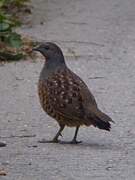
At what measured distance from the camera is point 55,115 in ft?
28.0

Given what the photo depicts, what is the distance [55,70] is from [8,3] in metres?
6.68

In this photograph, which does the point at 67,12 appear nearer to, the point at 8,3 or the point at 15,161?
the point at 8,3

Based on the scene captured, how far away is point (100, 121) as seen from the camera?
8.29 m

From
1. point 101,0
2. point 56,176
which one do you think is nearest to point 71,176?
point 56,176

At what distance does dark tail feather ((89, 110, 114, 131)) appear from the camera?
8234 mm

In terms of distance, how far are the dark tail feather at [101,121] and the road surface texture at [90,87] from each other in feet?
0.57

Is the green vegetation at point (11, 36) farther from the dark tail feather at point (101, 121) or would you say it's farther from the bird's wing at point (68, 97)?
the dark tail feather at point (101, 121)

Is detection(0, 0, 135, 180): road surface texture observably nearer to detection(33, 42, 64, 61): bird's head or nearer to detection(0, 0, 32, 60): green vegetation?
detection(0, 0, 32, 60): green vegetation

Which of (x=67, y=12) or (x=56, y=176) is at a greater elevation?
(x=56, y=176)

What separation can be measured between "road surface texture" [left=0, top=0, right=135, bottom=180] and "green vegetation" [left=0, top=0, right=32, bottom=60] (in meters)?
0.23

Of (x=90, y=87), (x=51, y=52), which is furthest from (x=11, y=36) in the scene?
(x=51, y=52)

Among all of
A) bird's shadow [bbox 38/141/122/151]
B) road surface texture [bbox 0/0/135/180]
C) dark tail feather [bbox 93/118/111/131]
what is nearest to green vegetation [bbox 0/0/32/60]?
road surface texture [bbox 0/0/135/180]

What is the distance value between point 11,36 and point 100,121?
8.84 ft

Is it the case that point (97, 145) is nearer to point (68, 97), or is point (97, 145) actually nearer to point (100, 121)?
point (100, 121)
